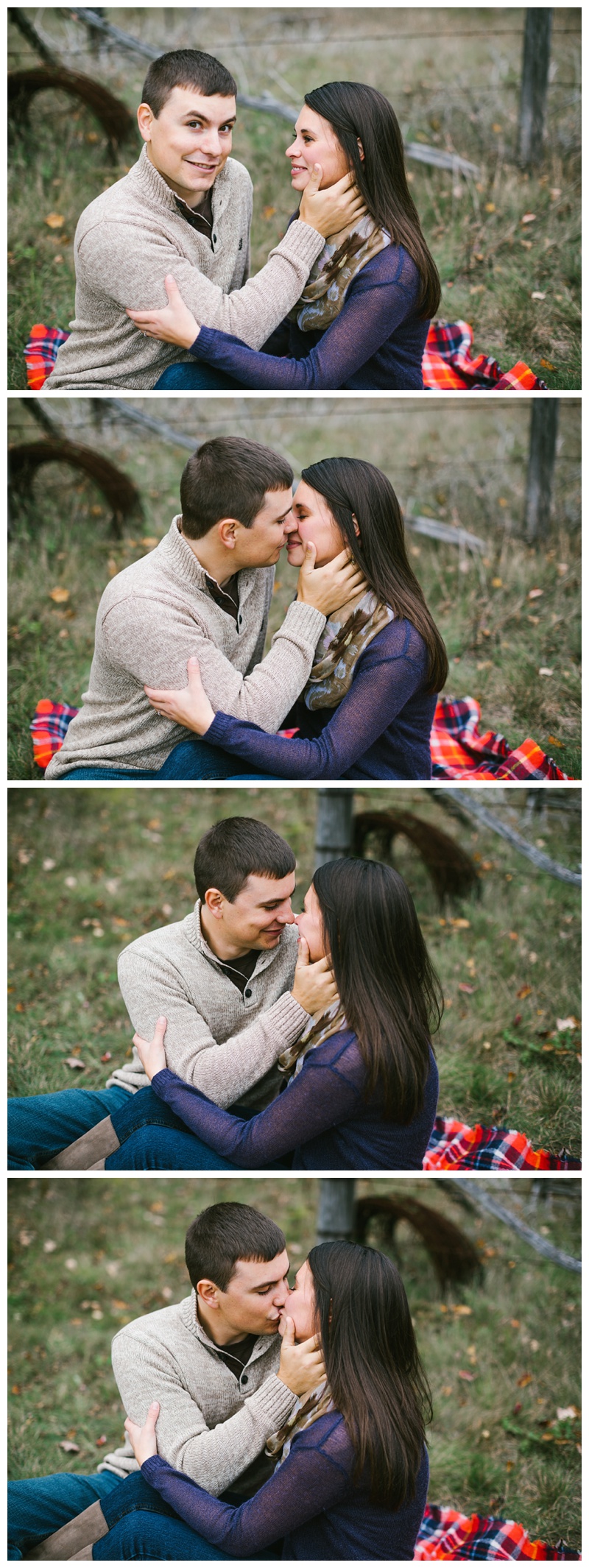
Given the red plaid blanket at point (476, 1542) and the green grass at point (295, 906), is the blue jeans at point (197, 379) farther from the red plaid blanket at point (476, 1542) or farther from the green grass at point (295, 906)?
the red plaid blanket at point (476, 1542)

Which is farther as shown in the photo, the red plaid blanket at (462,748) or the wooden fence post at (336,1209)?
the wooden fence post at (336,1209)

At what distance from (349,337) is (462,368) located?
1.97 ft

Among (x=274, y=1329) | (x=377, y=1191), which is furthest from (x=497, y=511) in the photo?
(x=274, y=1329)

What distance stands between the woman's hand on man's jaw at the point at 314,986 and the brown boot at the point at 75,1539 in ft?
4.11

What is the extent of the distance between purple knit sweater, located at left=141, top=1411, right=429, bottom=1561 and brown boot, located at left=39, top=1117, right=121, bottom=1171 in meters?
0.67

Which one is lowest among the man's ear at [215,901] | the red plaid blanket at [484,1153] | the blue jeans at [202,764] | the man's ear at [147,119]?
the red plaid blanket at [484,1153]

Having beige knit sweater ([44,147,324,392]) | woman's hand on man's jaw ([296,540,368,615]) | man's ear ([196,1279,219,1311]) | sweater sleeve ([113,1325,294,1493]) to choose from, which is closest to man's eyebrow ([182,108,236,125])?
beige knit sweater ([44,147,324,392])

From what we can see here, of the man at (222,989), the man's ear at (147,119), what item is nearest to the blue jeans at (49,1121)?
the man at (222,989)

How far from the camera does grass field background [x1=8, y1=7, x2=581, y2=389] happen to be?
418 cm

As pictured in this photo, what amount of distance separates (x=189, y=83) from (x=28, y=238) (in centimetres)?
92

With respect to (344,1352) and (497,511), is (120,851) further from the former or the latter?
(344,1352)

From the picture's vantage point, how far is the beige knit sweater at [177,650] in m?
3.48

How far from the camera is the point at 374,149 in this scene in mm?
3541

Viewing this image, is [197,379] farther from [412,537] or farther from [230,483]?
[412,537]
